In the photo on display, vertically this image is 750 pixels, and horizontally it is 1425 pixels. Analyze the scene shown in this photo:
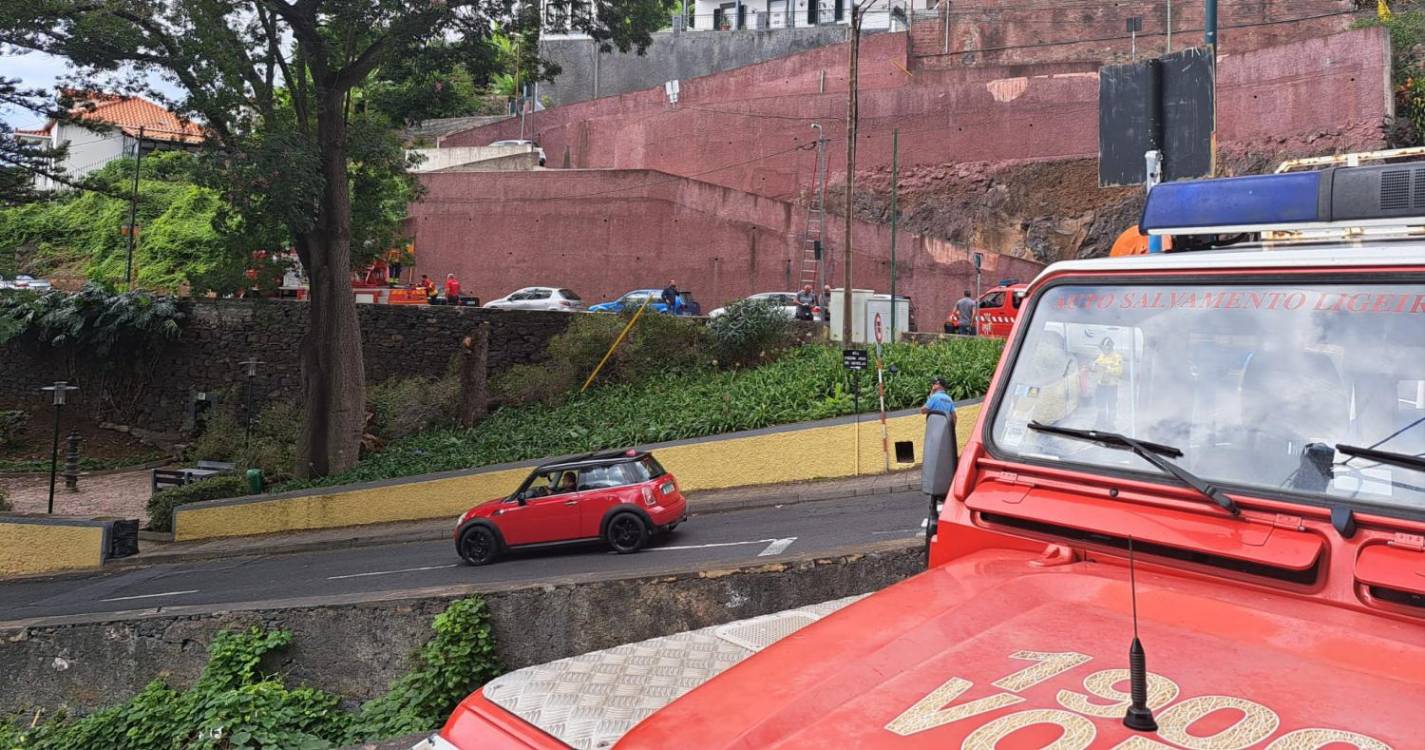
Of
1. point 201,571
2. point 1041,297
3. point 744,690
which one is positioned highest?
point 1041,297

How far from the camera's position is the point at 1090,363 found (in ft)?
11.2

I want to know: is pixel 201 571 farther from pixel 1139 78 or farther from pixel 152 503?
pixel 1139 78

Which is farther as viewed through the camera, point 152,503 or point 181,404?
point 181,404

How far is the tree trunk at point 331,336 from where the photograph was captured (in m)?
22.2

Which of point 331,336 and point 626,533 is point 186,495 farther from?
point 626,533

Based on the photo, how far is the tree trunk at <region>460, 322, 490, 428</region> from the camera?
27875mm

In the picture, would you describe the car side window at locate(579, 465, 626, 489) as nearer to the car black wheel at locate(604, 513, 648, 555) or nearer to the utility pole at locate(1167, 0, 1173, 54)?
the car black wheel at locate(604, 513, 648, 555)

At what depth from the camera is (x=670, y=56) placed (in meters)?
57.6

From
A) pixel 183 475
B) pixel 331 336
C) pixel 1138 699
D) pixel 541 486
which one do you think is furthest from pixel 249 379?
pixel 1138 699

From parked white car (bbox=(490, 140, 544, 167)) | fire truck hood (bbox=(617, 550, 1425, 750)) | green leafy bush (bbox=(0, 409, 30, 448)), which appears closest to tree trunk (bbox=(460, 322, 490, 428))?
green leafy bush (bbox=(0, 409, 30, 448))

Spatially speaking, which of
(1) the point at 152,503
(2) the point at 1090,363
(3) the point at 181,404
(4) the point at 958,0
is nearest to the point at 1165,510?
(2) the point at 1090,363

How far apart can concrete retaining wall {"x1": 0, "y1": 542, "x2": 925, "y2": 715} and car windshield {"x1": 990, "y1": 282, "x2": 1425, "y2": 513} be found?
259cm

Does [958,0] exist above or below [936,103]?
above

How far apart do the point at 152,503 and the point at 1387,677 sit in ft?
84.3
